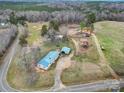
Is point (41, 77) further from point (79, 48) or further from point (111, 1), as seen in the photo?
point (111, 1)

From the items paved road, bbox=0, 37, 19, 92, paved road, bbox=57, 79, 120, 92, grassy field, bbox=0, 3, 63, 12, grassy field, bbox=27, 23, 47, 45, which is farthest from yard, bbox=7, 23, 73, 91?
grassy field, bbox=0, 3, 63, 12

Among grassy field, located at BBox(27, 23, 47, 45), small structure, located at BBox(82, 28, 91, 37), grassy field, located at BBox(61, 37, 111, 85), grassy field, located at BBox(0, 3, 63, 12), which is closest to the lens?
grassy field, located at BBox(61, 37, 111, 85)

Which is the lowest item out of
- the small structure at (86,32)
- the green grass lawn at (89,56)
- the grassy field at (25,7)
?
the green grass lawn at (89,56)

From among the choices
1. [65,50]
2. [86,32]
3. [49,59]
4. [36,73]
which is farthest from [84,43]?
[36,73]

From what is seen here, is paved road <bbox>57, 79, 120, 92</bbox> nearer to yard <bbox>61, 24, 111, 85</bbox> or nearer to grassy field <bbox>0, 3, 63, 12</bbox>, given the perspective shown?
yard <bbox>61, 24, 111, 85</bbox>

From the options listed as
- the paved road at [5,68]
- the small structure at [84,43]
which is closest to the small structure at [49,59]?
the small structure at [84,43]

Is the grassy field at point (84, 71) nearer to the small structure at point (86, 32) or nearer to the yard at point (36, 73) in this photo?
the yard at point (36, 73)

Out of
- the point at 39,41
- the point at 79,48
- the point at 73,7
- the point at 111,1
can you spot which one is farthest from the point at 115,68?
the point at 111,1

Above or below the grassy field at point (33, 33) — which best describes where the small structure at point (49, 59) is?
below
